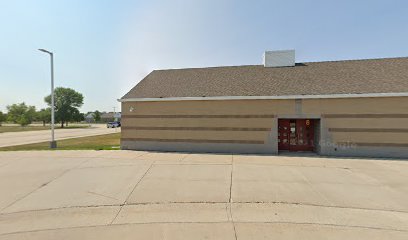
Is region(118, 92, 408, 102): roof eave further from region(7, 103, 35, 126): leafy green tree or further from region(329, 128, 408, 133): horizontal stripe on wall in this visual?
region(7, 103, 35, 126): leafy green tree

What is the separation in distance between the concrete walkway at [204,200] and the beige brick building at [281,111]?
105 inches

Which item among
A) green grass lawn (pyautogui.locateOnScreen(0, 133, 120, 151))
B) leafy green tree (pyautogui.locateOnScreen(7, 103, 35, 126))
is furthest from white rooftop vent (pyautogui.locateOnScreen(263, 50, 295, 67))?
leafy green tree (pyautogui.locateOnScreen(7, 103, 35, 126))

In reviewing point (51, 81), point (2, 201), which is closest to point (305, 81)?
point (2, 201)

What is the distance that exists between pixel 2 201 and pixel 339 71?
668 inches

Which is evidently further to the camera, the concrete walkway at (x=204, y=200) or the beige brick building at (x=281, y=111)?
the beige brick building at (x=281, y=111)

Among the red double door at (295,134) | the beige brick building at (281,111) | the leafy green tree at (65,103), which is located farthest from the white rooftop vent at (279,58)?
the leafy green tree at (65,103)

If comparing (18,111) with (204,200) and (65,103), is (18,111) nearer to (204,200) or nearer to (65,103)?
(65,103)

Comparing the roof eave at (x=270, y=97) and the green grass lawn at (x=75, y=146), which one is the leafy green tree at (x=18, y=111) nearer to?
the green grass lawn at (x=75, y=146)

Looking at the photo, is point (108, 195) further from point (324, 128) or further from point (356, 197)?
point (324, 128)

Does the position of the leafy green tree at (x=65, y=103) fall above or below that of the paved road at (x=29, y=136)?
above

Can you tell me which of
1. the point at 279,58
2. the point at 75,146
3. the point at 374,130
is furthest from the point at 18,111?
the point at 374,130

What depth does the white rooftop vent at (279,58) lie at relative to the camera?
1614 cm

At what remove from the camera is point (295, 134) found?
1354cm

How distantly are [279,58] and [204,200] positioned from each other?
533 inches
